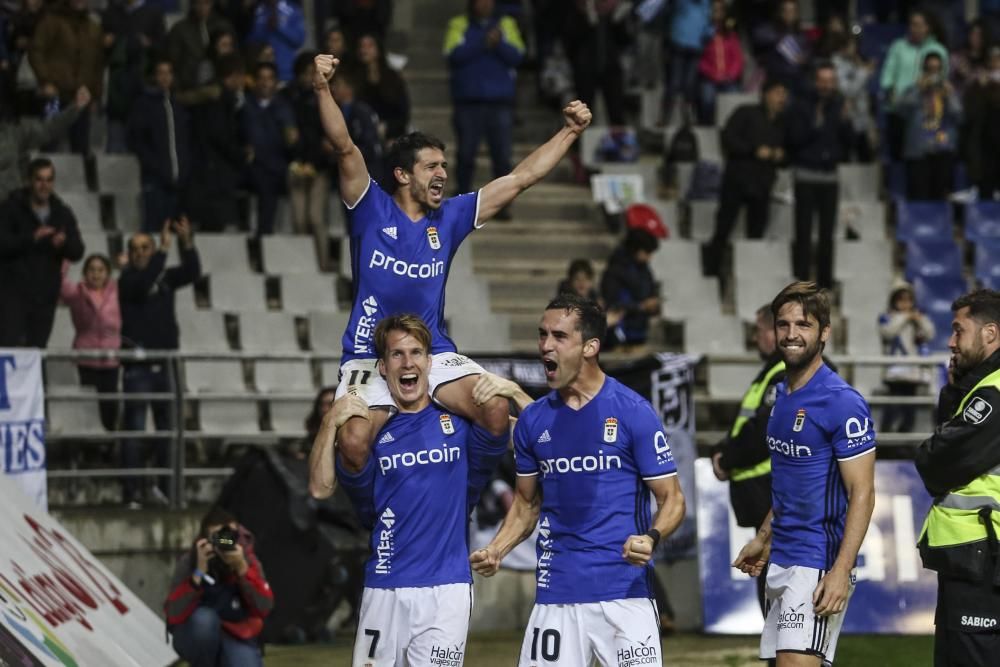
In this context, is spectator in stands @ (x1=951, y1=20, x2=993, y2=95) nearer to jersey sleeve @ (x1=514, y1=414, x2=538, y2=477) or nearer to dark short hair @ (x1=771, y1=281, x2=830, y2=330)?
dark short hair @ (x1=771, y1=281, x2=830, y2=330)

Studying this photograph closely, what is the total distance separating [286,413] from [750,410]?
6.52m

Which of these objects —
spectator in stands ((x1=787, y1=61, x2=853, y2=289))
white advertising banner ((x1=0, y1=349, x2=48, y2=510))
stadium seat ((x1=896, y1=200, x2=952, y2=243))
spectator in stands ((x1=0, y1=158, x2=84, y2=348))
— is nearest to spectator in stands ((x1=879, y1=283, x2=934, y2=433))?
spectator in stands ((x1=787, y1=61, x2=853, y2=289))

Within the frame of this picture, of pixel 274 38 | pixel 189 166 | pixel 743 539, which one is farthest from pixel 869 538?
pixel 274 38

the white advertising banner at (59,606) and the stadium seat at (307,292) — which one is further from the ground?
the stadium seat at (307,292)

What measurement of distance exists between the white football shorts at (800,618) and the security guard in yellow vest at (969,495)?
0.51 m

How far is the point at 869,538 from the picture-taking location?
48.5 ft

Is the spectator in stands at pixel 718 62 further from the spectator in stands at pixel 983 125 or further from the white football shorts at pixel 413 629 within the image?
the white football shorts at pixel 413 629

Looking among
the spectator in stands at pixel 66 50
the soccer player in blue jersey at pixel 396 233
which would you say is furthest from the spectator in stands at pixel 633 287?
the soccer player in blue jersey at pixel 396 233

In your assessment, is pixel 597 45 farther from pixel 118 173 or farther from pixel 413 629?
pixel 413 629

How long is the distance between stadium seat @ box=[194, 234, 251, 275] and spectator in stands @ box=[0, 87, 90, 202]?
80.9 inches

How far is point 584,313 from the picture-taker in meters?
8.77

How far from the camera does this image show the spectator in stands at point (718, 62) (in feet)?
69.2

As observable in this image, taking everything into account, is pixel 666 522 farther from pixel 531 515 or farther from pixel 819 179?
pixel 819 179

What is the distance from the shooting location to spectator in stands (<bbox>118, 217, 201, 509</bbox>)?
15742 mm
